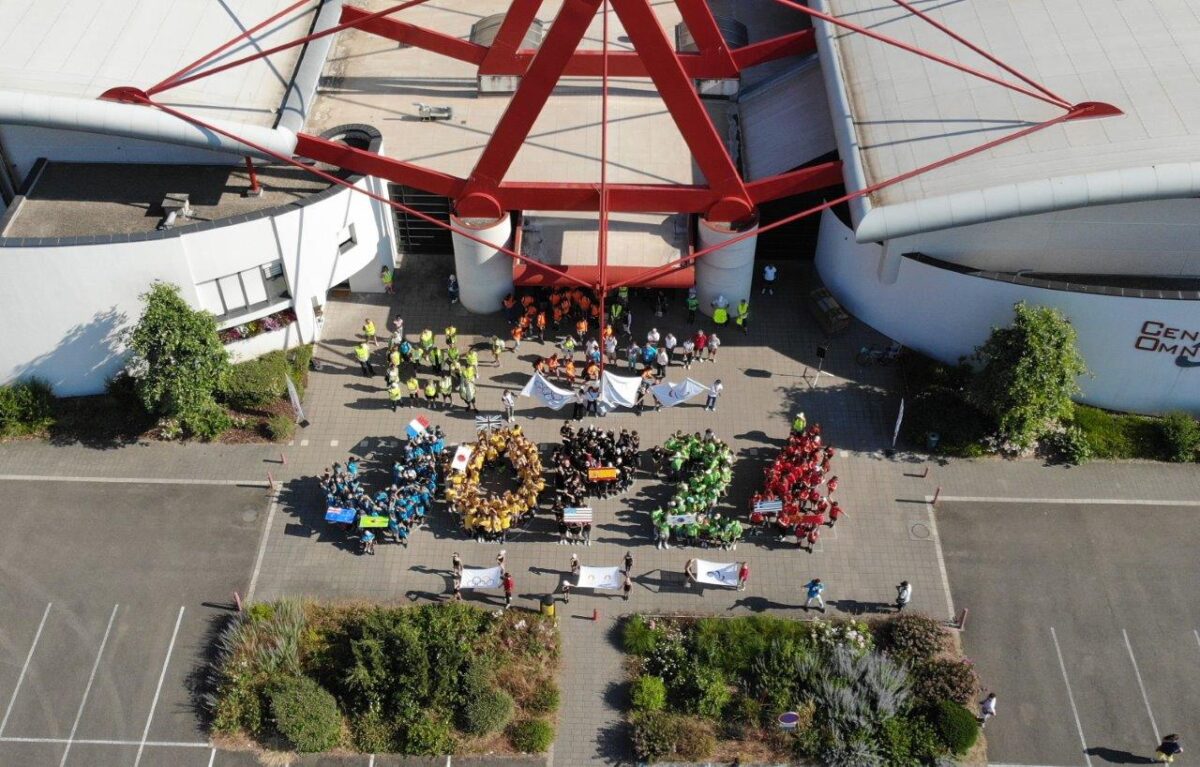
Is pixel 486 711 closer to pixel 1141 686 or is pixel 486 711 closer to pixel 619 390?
pixel 619 390

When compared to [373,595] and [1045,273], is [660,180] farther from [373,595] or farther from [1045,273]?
[373,595]

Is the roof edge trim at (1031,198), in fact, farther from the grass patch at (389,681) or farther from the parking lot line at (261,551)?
the parking lot line at (261,551)

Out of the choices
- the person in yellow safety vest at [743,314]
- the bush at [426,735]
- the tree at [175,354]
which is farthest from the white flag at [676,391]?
the tree at [175,354]

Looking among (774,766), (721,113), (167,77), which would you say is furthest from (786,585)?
(167,77)

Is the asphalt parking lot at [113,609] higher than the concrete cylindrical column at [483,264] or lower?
lower

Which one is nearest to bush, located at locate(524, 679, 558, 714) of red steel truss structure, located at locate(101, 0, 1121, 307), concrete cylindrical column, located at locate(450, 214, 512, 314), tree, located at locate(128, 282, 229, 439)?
red steel truss structure, located at locate(101, 0, 1121, 307)

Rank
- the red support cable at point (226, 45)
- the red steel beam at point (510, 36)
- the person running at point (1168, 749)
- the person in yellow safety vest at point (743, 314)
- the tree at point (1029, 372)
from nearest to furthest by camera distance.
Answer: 1. the person running at point (1168, 749)
2. the tree at point (1029, 372)
3. the red support cable at point (226, 45)
4. the person in yellow safety vest at point (743, 314)
5. the red steel beam at point (510, 36)
